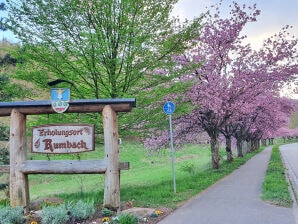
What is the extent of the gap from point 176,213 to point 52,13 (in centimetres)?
728

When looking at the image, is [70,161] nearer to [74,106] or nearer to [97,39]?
[74,106]

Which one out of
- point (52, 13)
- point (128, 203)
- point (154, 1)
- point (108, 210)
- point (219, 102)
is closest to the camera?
point (108, 210)

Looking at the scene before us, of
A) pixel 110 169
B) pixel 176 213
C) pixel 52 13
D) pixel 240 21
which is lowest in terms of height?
pixel 176 213

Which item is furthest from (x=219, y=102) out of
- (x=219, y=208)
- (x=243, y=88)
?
(x=219, y=208)

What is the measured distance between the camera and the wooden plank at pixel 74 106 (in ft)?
29.7

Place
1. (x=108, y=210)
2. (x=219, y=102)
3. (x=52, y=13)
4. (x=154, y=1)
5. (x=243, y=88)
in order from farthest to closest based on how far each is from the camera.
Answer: (x=243, y=88) → (x=219, y=102) → (x=154, y=1) → (x=52, y=13) → (x=108, y=210)

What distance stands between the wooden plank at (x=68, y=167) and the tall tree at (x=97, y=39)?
3.69 meters

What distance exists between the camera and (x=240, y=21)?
1873 cm

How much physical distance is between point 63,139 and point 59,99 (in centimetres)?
101

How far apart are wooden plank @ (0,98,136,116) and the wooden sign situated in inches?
17.4

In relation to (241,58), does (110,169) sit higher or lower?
lower

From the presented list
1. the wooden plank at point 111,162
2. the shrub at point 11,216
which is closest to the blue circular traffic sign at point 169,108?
the wooden plank at point 111,162

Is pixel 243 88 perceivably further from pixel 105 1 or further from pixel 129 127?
pixel 105 1

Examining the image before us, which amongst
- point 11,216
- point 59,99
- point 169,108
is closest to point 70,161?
point 59,99
